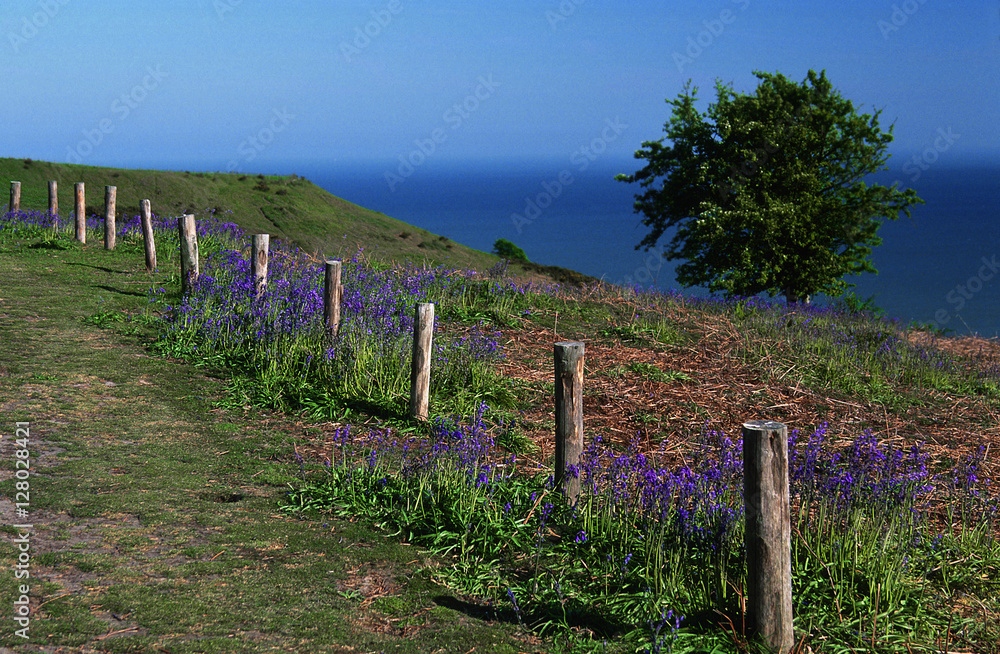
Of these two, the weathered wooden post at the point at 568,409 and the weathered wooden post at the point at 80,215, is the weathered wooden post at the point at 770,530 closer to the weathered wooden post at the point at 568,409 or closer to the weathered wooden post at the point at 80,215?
the weathered wooden post at the point at 568,409

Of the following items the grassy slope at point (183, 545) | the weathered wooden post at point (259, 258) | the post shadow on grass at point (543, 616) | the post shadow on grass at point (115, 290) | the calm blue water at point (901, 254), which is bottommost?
the post shadow on grass at point (543, 616)

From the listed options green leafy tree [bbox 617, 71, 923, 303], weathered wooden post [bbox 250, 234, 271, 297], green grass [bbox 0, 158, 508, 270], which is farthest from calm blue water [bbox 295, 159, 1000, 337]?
green grass [bbox 0, 158, 508, 270]

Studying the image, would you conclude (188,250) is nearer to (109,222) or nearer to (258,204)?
(109,222)

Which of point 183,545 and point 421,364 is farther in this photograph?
point 421,364

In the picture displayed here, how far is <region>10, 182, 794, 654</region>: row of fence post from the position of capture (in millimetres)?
4047

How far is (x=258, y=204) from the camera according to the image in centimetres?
3158

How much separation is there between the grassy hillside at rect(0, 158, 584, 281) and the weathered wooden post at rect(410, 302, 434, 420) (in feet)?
59.7

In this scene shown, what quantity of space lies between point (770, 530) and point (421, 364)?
451 centimetres

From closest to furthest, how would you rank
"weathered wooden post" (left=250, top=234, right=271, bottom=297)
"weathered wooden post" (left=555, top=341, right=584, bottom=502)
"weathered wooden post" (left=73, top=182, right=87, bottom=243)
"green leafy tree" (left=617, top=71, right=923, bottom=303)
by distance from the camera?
1. "weathered wooden post" (left=555, top=341, right=584, bottom=502)
2. "weathered wooden post" (left=250, top=234, right=271, bottom=297)
3. "weathered wooden post" (left=73, top=182, right=87, bottom=243)
4. "green leafy tree" (left=617, top=71, right=923, bottom=303)

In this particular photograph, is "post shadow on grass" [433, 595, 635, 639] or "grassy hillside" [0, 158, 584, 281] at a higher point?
"grassy hillside" [0, 158, 584, 281]

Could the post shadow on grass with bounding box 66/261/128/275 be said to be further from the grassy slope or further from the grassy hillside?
the grassy hillside

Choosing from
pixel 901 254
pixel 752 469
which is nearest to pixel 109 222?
pixel 752 469

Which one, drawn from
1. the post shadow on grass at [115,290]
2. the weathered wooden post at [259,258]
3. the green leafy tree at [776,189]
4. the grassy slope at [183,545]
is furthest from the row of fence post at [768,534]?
the green leafy tree at [776,189]

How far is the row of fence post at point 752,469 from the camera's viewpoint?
13.3ft
